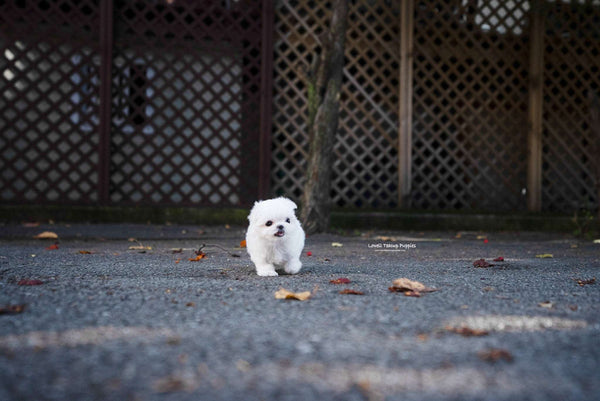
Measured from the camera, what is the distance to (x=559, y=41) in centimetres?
705

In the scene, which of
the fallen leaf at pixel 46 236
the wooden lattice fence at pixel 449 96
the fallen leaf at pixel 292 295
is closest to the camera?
the fallen leaf at pixel 292 295

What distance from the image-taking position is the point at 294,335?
1.42m

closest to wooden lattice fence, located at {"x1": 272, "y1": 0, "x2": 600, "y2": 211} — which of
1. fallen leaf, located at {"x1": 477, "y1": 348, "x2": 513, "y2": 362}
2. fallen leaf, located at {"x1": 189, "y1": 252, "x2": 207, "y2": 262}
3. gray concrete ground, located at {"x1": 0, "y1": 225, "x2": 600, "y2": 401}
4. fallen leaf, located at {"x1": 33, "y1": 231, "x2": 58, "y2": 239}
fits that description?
fallen leaf, located at {"x1": 33, "y1": 231, "x2": 58, "y2": 239}

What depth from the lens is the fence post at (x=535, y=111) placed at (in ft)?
22.1

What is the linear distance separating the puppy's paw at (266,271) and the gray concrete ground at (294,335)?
0.05m

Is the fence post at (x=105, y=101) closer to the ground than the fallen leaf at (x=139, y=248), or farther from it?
farther from it

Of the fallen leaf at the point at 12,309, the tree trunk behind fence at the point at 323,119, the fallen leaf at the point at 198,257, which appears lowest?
the fallen leaf at the point at 198,257

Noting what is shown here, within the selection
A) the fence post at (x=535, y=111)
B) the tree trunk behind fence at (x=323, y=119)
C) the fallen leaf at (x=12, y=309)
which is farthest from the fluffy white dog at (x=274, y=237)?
the fence post at (x=535, y=111)

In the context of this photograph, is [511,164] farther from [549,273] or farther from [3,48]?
[3,48]

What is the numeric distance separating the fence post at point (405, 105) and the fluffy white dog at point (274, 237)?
408 cm

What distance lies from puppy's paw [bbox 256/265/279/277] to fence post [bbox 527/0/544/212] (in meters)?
5.23

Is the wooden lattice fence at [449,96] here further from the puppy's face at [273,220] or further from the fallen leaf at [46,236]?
the puppy's face at [273,220]

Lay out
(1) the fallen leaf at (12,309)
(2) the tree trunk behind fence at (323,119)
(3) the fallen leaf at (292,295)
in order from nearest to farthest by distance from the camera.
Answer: (1) the fallen leaf at (12,309), (3) the fallen leaf at (292,295), (2) the tree trunk behind fence at (323,119)

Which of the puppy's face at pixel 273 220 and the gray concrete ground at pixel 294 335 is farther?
the puppy's face at pixel 273 220
